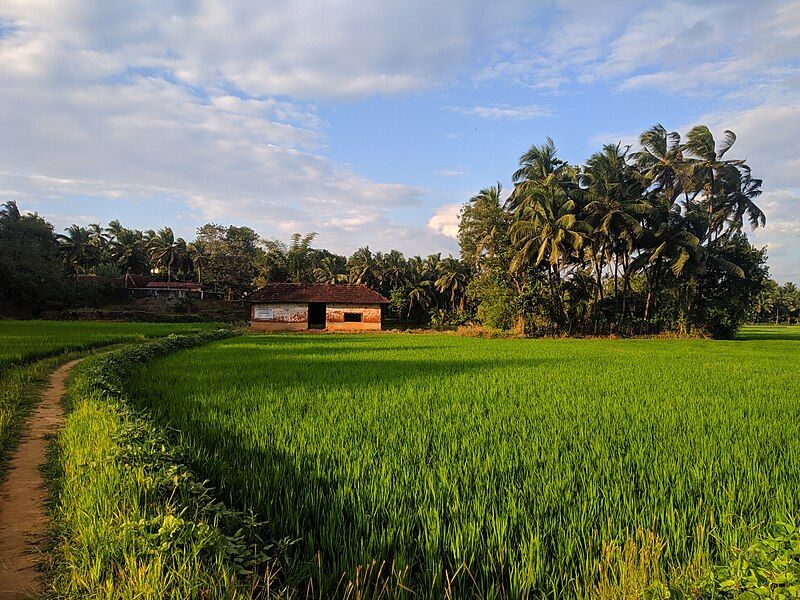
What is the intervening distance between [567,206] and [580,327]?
7.29 m

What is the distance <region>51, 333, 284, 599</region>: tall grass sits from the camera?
226 cm

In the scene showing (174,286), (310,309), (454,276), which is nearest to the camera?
(310,309)

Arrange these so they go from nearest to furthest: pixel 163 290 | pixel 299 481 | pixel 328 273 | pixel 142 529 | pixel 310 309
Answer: pixel 142 529
pixel 299 481
pixel 310 309
pixel 163 290
pixel 328 273

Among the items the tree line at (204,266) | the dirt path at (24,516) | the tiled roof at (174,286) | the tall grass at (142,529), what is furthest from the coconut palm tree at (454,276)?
the tall grass at (142,529)

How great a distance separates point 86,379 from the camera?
8.64 meters

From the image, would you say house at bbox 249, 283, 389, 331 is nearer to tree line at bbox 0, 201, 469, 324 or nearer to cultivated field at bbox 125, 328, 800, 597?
tree line at bbox 0, 201, 469, 324

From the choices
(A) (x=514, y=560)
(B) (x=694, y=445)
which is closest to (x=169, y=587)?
(A) (x=514, y=560)

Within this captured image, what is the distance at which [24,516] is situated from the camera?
11.5ft

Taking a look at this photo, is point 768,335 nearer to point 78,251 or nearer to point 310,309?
point 310,309

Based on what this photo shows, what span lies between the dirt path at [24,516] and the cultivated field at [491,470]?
112 centimetres

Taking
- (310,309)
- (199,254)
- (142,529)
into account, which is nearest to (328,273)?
(199,254)

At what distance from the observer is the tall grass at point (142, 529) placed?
88.8 inches

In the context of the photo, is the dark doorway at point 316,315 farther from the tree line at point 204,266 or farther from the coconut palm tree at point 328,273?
the coconut palm tree at point 328,273

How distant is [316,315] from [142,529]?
3131cm
